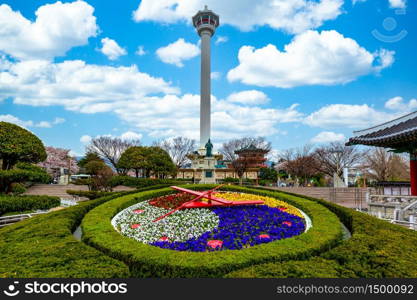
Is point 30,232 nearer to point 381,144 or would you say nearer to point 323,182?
point 381,144

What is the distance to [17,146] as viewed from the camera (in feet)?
62.9

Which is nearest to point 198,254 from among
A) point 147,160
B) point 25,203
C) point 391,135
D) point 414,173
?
point 391,135

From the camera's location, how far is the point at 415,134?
991cm

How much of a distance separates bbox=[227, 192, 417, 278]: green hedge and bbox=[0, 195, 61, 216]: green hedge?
1166 centimetres

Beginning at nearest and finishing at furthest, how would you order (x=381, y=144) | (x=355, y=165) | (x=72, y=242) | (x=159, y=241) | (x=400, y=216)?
(x=72, y=242), (x=159, y=241), (x=400, y=216), (x=381, y=144), (x=355, y=165)

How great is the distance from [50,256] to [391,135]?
12630 millimetres

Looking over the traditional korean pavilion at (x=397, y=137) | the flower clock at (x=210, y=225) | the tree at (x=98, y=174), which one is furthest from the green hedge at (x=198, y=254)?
the tree at (x=98, y=174)

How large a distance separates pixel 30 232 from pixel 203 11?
138 ft

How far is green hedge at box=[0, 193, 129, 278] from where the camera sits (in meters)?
3.72

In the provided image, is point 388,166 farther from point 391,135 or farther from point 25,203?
point 25,203

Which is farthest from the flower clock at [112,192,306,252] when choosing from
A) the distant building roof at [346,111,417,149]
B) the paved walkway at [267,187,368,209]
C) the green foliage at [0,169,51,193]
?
the paved walkway at [267,187,368,209]

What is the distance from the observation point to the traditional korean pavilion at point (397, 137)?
35.0 feet

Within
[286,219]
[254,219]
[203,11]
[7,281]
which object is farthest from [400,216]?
[203,11]

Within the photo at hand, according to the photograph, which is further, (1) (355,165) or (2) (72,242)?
(1) (355,165)
